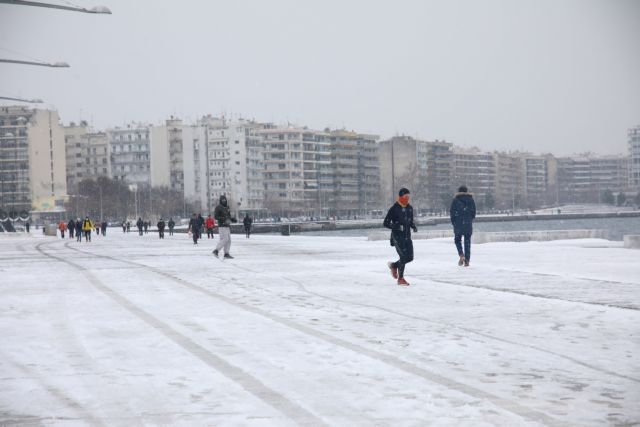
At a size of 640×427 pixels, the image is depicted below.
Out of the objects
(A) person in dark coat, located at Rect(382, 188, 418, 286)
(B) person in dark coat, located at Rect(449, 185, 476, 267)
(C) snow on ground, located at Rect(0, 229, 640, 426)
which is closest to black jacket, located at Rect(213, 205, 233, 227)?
(B) person in dark coat, located at Rect(449, 185, 476, 267)

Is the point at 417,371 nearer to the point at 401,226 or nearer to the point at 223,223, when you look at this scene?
the point at 401,226

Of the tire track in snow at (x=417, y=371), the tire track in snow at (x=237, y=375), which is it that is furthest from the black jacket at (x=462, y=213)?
the tire track in snow at (x=237, y=375)

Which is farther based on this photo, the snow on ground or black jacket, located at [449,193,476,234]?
black jacket, located at [449,193,476,234]

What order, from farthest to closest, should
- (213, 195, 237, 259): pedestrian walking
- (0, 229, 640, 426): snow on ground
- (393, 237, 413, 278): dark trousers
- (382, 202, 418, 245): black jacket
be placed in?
(213, 195, 237, 259): pedestrian walking
(382, 202, 418, 245): black jacket
(393, 237, 413, 278): dark trousers
(0, 229, 640, 426): snow on ground

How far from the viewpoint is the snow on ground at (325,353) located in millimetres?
6215

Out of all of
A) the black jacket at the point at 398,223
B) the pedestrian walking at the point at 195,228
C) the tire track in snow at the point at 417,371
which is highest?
the black jacket at the point at 398,223

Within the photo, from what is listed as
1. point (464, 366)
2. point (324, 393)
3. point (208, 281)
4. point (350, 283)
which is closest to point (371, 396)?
point (324, 393)

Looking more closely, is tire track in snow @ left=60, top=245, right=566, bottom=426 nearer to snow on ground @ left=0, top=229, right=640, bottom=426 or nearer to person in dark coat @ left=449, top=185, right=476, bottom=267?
snow on ground @ left=0, top=229, right=640, bottom=426

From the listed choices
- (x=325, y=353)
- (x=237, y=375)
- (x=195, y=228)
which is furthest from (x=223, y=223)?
(x=237, y=375)

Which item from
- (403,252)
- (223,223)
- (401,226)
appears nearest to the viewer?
(403,252)

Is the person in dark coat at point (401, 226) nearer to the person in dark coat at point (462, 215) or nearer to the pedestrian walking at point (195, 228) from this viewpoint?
the person in dark coat at point (462, 215)

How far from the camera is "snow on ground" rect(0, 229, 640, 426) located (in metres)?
6.21

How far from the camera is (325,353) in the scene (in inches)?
336

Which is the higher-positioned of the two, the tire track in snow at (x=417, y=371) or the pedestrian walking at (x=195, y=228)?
the pedestrian walking at (x=195, y=228)
